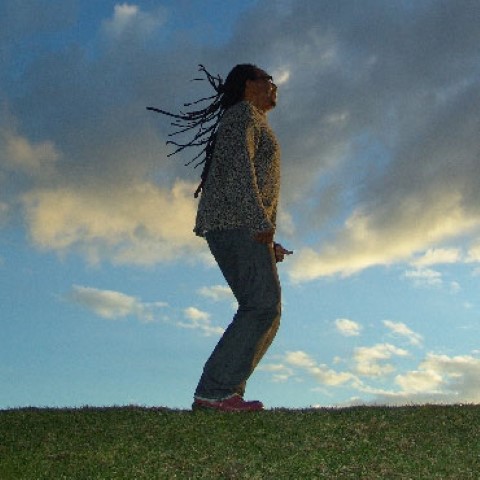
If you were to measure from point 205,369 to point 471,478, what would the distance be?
3018 millimetres

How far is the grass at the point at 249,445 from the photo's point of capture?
292 inches

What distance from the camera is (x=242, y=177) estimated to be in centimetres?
909

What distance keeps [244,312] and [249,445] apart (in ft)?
5.19

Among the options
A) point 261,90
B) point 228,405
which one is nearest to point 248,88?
point 261,90

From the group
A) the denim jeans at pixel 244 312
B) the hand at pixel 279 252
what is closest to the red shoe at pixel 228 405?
the denim jeans at pixel 244 312

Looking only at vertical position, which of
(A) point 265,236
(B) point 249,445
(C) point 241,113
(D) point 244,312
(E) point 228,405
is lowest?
(B) point 249,445

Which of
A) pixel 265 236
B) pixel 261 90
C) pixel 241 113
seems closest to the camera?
pixel 265 236

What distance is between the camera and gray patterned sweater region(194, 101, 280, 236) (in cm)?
902

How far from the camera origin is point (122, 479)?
23.8 feet

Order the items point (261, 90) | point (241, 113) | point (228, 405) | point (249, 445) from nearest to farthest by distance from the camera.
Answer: point (249, 445)
point (228, 405)
point (241, 113)
point (261, 90)

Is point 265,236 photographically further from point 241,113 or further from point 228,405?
point 228,405

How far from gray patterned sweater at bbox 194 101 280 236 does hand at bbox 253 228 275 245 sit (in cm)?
4

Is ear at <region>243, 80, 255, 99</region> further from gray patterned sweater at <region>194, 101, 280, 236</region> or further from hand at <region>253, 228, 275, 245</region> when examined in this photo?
hand at <region>253, 228, 275, 245</region>

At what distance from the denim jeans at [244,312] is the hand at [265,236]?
0.07 m
